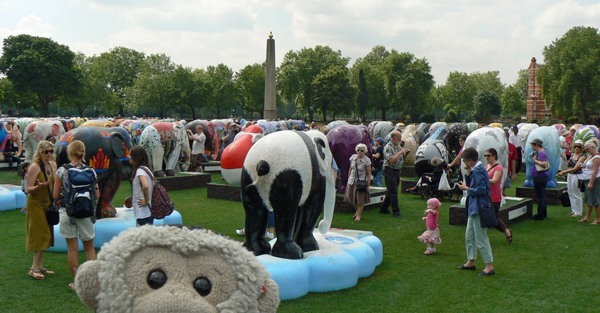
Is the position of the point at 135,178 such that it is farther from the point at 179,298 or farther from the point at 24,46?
the point at 24,46

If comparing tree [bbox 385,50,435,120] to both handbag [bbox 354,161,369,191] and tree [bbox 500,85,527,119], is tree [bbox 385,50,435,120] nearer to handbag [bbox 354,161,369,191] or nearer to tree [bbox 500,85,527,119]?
tree [bbox 500,85,527,119]

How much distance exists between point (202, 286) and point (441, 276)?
5330mm

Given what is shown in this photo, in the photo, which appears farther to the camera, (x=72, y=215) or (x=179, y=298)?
(x=72, y=215)

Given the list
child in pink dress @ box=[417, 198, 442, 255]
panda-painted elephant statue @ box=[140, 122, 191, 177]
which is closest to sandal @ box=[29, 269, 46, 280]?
child in pink dress @ box=[417, 198, 442, 255]

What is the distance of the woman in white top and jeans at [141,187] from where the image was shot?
20.7 feet

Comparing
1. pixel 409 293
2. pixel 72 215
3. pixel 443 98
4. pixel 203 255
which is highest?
pixel 443 98

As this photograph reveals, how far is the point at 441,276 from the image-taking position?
686 cm

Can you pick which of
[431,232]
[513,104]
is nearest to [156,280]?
[431,232]

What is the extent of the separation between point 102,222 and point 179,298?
660 cm

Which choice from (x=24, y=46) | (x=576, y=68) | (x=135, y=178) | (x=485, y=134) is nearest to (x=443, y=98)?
(x=576, y=68)

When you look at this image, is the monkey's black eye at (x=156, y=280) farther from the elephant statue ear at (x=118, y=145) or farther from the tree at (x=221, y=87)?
the tree at (x=221, y=87)

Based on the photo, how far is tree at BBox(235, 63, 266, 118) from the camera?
241 ft

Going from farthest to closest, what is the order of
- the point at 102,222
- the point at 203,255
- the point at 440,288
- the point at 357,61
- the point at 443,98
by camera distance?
the point at 443,98
the point at 357,61
the point at 102,222
the point at 440,288
the point at 203,255

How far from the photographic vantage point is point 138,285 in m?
2.18
